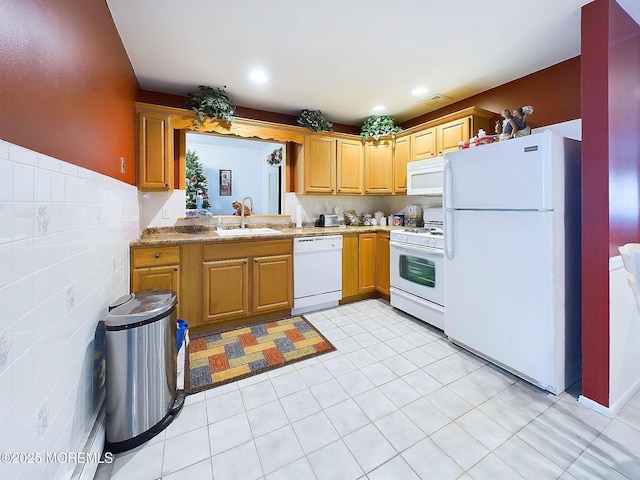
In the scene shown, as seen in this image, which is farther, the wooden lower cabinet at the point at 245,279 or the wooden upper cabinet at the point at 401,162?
the wooden upper cabinet at the point at 401,162

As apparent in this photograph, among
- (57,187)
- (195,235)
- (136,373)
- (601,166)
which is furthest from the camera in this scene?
(195,235)

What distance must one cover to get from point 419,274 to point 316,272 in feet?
3.56

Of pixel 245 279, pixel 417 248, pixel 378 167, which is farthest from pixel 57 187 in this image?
pixel 378 167

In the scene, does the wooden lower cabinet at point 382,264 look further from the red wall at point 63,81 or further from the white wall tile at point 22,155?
the white wall tile at point 22,155

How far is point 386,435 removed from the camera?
1.48 meters

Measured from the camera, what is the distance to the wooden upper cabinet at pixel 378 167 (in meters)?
3.80

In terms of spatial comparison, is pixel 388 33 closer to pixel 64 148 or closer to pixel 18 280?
pixel 64 148

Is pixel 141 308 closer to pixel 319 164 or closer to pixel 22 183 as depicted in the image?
pixel 22 183

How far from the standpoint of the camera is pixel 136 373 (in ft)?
4.66

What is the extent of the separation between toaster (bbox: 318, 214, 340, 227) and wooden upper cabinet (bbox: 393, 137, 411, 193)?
0.87 m

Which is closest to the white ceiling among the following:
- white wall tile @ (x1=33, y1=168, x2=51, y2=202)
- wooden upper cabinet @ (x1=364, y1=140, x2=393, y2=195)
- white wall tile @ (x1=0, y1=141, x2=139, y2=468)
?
wooden upper cabinet @ (x1=364, y1=140, x2=393, y2=195)

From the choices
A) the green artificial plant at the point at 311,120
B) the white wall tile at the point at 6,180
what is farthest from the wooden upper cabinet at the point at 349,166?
the white wall tile at the point at 6,180

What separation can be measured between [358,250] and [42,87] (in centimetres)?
291

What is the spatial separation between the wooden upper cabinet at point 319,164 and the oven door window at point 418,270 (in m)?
1.35
